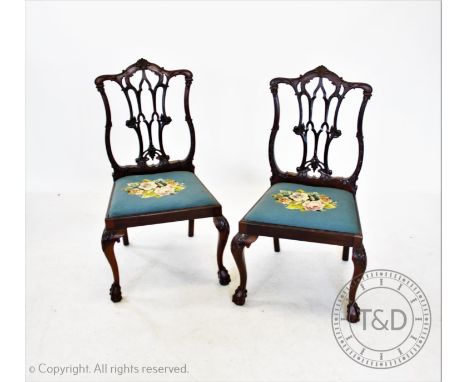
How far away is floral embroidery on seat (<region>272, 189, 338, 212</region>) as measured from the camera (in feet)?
6.43

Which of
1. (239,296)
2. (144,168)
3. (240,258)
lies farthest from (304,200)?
(144,168)

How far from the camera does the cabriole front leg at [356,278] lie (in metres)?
1.79

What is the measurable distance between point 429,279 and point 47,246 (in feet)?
7.12

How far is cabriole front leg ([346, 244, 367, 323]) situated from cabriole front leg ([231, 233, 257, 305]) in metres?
0.45

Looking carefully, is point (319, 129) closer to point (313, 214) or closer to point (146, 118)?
point (313, 214)

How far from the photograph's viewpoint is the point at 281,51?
2943mm

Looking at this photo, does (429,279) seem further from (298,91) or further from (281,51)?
(281,51)

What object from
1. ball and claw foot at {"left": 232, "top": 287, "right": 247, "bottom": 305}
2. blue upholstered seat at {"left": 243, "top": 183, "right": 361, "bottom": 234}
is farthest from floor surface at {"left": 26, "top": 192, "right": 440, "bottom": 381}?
blue upholstered seat at {"left": 243, "top": 183, "right": 361, "bottom": 234}

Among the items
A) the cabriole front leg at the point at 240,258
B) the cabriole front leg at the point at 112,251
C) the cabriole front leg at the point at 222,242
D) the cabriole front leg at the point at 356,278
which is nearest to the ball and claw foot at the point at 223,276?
the cabriole front leg at the point at 222,242

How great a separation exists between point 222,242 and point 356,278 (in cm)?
66

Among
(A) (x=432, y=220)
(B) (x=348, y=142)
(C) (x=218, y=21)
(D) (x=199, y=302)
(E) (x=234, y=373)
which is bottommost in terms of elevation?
(E) (x=234, y=373)

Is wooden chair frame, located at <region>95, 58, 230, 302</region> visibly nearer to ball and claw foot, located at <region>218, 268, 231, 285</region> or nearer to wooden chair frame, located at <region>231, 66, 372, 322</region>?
ball and claw foot, located at <region>218, 268, 231, 285</region>

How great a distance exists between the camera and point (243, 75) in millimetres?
3014

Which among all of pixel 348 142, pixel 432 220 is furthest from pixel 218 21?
pixel 432 220
